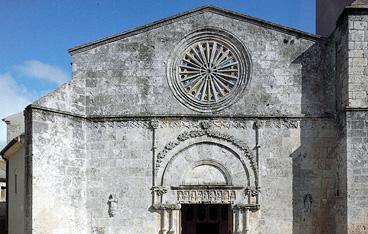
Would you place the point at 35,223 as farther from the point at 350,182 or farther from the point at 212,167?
the point at 350,182

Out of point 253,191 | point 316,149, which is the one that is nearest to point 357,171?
point 316,149

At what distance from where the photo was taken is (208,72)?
12.0m

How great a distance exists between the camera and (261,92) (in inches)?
466

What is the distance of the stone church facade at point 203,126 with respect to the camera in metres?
11.5

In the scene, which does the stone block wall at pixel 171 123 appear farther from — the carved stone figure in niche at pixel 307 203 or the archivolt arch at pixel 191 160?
the archivolt arch at pixel 191 160

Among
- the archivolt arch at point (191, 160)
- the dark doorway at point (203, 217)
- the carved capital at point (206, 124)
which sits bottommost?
the dark doorway at point (203, 217)

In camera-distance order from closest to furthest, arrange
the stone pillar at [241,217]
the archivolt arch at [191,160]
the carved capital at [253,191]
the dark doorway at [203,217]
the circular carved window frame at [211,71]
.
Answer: the stone pillar at [241,217], the carved capital at [253,191], the archivolt arch at [191,160], the circular carved window frame at [211,71], the dark doorway at [203,217]

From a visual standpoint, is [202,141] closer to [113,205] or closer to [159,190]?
[159,190]

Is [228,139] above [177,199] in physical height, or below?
above

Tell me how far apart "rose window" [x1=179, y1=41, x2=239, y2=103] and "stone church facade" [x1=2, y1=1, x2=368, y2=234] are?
0.03m

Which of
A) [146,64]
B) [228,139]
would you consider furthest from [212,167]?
[146,64]

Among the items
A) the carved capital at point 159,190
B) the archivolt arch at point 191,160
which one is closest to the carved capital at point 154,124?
the archivolt arch at point 191,160

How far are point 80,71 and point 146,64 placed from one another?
2055 millimetres

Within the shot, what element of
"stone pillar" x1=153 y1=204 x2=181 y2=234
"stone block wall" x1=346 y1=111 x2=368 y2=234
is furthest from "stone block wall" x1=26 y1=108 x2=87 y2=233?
"stone block wall" x1=346 y1=111 x2=368 y2=234
